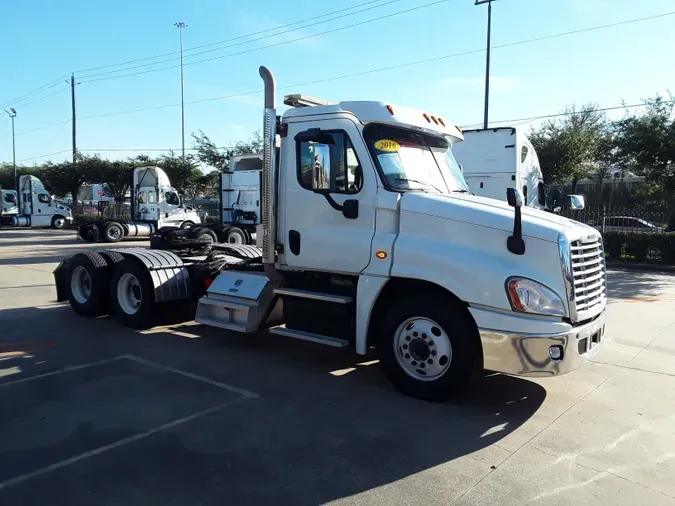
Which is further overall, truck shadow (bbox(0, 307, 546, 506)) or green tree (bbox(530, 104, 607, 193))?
green tree (bbox(530, 104, 607, 193))

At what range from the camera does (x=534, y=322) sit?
4.62 m

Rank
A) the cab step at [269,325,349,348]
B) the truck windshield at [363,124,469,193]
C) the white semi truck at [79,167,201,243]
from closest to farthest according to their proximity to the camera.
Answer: the truck windshield at [363,124,469,193] < the cab step at [269,325,349,348] < the white semi truck at [79,167,201,243]

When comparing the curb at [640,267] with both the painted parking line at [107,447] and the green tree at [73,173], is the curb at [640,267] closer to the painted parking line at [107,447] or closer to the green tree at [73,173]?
the painted parking line at [107,447]

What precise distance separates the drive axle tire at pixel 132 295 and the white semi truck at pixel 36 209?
3446 cm

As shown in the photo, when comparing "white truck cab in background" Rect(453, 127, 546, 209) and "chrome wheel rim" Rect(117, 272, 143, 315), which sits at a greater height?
"white truck cab in background" Rect(453, 127, 546, 209)

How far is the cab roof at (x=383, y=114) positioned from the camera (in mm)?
5602

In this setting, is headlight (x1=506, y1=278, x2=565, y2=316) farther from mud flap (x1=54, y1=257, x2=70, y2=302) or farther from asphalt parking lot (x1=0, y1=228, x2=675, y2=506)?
mud flap (x1=54, y1=257, x2=70, y2=302)

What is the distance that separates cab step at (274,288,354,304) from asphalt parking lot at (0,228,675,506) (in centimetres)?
88

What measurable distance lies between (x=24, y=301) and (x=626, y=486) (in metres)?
10.6

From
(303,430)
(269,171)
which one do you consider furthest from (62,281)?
(303,430)

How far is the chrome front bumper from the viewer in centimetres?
459

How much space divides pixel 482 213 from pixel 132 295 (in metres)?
5.72

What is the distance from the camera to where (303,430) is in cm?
457

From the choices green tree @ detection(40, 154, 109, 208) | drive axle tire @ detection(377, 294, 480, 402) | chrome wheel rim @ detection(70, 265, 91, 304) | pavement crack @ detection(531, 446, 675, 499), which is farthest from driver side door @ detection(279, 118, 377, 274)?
green tree @ detection(40, 154, 109, 208)
